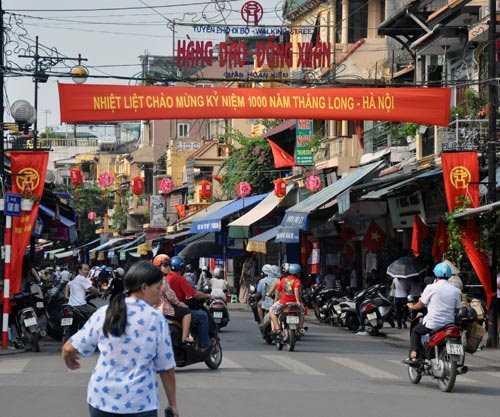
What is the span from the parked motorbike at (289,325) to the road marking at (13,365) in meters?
5.07

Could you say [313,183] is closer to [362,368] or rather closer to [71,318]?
[71,318]

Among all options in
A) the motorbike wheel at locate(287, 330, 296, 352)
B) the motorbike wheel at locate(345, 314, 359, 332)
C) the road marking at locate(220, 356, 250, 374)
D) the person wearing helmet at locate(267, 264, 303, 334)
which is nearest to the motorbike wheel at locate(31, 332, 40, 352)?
the road marking at locate(220, 356, 250, 374)

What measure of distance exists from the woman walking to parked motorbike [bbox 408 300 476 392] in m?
9.08

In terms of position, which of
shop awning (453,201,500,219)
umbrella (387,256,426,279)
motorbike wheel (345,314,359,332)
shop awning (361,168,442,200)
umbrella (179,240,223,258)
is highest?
shop awning (361,168,442,200)

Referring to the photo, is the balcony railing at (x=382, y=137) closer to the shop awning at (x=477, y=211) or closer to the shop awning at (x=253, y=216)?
the shop awning at (x=253, y=216)

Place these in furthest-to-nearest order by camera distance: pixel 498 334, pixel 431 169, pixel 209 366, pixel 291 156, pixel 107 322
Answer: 1. pixel 291 156
2. pixel 431 169
3. pixel 498 334
4. pixel 209 366
5. pixel 107 322

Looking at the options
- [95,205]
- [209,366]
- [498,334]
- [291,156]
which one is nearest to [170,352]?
[209,366]

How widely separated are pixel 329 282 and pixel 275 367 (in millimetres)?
22631

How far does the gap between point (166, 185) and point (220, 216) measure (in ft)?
97.8

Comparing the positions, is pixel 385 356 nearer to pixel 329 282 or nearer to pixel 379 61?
pixel 329 282

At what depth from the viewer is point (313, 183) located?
44.3 meters

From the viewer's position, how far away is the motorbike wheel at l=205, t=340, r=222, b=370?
60.8ft

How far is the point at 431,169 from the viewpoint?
3077cm

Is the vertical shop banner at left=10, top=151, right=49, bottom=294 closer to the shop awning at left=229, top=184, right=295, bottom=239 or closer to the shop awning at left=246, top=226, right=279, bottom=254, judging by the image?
the shop awning at left=246, top=226, right=279, bottom=254
